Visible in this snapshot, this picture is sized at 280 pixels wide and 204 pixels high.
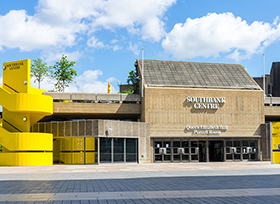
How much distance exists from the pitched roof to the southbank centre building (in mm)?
123

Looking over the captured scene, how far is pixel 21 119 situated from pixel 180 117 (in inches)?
637

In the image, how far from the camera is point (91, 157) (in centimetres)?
3388

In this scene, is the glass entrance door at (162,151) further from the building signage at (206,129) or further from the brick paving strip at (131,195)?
the brick paving strip at (131,195)

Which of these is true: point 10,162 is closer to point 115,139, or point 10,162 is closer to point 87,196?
point 115,139

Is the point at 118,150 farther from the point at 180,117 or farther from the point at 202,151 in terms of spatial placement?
the point at 202,151

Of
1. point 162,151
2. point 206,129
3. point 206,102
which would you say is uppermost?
point 206,102

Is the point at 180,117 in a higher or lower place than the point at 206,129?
higher

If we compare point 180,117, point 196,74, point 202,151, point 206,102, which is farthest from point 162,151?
point 196,74

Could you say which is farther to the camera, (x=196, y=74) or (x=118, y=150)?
(x=196, y=74)

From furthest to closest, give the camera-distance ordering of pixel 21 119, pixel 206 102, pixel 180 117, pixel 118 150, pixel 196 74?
pixel 196 74 → pixel 206 102 → pixel 180 117 → pixel 118 150 → pixel 21 119

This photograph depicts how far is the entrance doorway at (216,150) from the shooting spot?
40156mm

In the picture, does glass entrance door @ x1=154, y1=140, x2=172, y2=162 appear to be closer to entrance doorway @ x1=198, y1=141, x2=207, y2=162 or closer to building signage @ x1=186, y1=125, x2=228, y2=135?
building signage @ x1=186, y1=125, x2=228, y2=135

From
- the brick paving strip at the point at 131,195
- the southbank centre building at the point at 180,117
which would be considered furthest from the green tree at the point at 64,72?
the brick paving strip at the point at 131,195

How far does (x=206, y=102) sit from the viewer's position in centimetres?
3950
